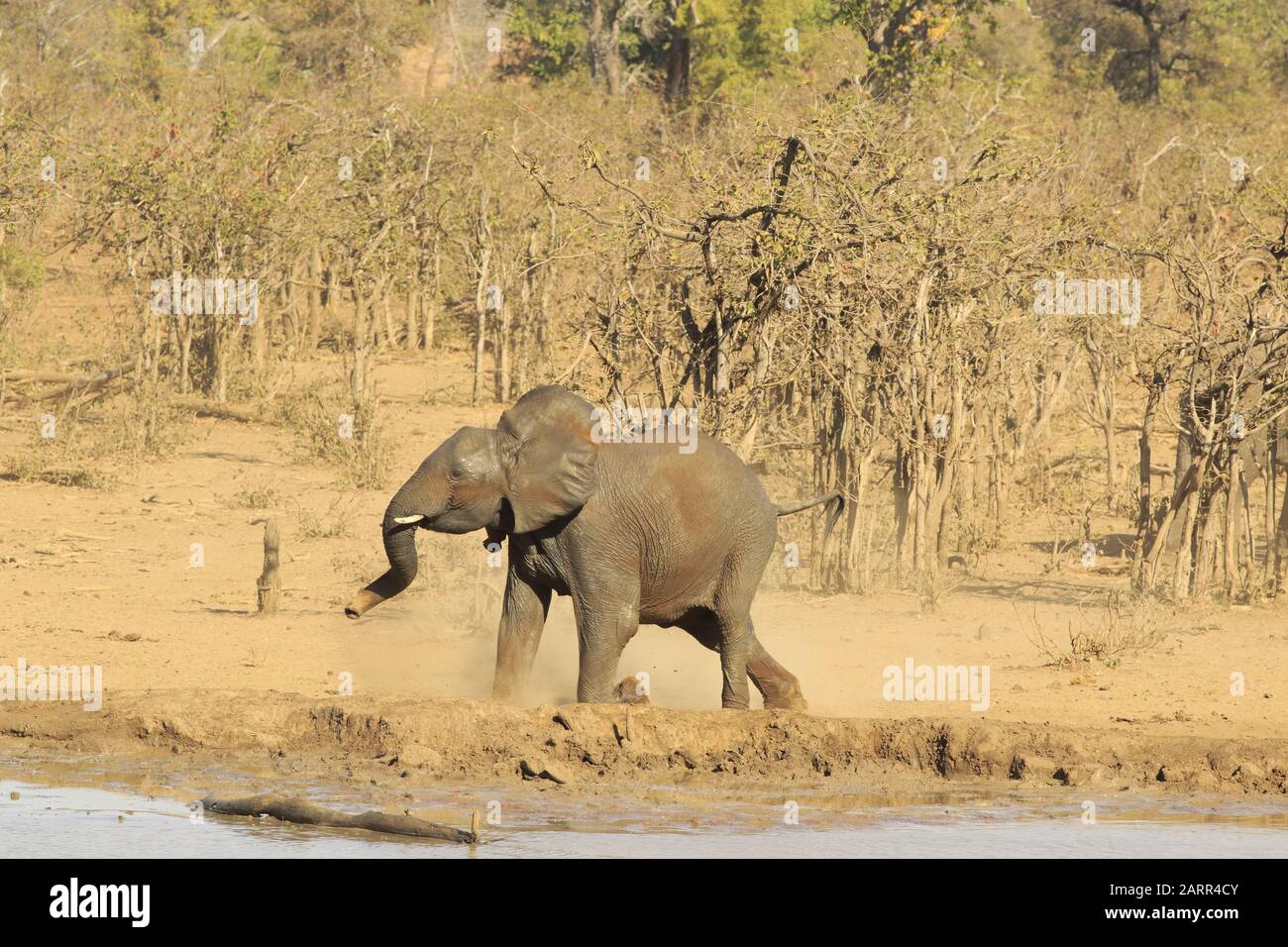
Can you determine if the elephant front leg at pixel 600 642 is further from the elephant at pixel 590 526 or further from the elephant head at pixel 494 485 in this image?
the elephant head at pixel 494 485

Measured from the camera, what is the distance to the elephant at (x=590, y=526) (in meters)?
9.78

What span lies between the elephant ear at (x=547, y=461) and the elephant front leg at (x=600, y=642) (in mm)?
549

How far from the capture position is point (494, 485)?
9.81 m

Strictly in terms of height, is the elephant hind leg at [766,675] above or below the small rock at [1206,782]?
above

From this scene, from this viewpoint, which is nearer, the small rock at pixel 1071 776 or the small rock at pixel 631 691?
the small rock at pixel 1071 776

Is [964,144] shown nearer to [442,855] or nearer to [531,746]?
[531,746]

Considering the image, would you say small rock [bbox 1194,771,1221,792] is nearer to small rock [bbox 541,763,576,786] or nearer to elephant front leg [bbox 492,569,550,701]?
small rock [bbox 541,763,576,786]

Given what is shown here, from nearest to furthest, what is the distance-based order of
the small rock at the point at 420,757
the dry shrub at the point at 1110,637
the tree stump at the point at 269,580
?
1. the small rock at the point at 420,757
2. the dry shrub at the point at 1110,637
3. the tree stump at the point at 269,580

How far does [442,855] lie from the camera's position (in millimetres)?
8234

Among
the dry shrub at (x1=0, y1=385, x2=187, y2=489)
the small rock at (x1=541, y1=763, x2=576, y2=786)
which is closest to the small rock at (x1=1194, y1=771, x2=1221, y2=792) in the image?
the small rock at (x1=541, y1=763, x2=576, y2=786)

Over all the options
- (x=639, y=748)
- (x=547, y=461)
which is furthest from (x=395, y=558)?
(x=639, y=748)

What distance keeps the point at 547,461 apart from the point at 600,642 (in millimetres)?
958

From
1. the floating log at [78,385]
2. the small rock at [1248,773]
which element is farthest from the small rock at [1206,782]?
the floating log at [78,385]

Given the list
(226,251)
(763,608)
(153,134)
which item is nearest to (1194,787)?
(763,608)
